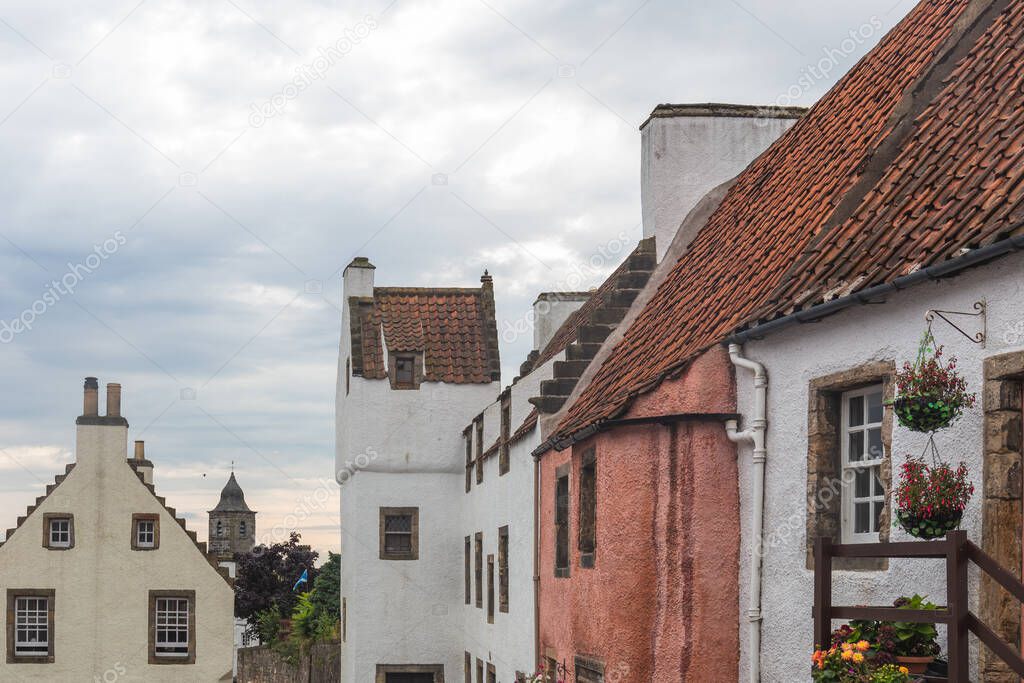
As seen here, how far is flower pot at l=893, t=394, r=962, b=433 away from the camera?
922 centimetres

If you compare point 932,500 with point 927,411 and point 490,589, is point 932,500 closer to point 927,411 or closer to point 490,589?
point 927,411

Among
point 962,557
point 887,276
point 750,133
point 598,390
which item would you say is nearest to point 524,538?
point 598,390

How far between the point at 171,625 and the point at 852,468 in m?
31.8

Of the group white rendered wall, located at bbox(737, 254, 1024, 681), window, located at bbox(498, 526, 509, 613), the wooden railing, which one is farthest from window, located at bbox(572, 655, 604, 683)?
window, located at bbox(498, 526, 509, 613)

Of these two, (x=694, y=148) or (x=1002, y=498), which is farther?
(x=694, y=148)

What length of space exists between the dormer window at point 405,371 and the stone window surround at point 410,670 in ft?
21.4

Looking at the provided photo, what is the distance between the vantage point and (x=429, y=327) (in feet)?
116

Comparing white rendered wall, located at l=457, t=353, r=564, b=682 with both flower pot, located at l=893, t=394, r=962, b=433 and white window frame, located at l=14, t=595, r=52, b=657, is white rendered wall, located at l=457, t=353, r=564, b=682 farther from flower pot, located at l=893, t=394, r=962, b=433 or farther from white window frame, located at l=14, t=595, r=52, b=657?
white window frame, located at l=14, t=595, r=52, b=657

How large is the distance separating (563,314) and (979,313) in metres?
22.1

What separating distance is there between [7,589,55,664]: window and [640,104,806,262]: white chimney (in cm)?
2653

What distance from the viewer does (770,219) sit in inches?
599

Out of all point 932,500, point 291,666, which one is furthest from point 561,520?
point 291,666

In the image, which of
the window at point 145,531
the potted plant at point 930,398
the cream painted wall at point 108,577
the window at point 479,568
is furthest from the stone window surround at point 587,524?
the window at point 145,531

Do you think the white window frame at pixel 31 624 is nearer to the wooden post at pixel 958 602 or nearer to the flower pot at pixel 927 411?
the flower pot at pixel 927 411
